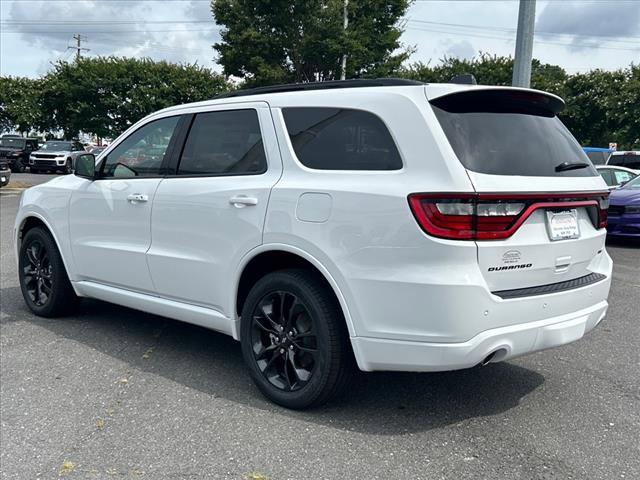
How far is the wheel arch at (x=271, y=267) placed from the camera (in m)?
3.19

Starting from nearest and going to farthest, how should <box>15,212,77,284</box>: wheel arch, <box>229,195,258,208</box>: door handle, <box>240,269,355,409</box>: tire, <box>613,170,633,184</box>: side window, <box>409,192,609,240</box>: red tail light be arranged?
<box>409,192,609,240</box>: red tail light < <box>240,269,355,409</box>: tire < <box>229,195,258,208</box>: door handle < <box>15,212,77,284</box>: wheel arch < <box>613,170,633,184</box>: side window

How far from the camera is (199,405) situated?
3598mm

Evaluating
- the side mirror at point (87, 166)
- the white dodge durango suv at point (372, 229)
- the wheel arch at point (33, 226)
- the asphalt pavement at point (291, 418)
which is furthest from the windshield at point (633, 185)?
→ the wheel arch at point (33, 226)

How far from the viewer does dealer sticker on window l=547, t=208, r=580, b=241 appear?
10.4 ft

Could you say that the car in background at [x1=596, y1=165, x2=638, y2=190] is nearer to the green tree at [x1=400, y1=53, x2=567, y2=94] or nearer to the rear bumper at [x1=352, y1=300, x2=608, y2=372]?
the rear bumper at [x1=352, y1=300, x2=608, y2=372]

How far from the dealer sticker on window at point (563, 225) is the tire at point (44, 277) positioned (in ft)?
13.1

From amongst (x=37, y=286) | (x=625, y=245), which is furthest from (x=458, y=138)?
(x=625, y=245)

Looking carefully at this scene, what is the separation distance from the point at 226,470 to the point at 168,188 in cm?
204

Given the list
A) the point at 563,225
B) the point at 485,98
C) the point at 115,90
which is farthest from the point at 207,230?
the point at 115,90

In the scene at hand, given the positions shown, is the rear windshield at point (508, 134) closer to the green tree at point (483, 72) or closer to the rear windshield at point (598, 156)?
the rear windshield at point (598, 156)

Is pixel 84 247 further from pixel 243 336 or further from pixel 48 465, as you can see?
pixel 48 465

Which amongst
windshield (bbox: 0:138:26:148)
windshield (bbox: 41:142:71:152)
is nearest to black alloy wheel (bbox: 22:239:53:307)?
windshield (bbox: 41:142:71:152)

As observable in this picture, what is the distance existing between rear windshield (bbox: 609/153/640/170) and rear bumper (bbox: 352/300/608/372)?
14.6m

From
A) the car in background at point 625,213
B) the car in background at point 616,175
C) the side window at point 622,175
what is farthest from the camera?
the side window at point 622,175
